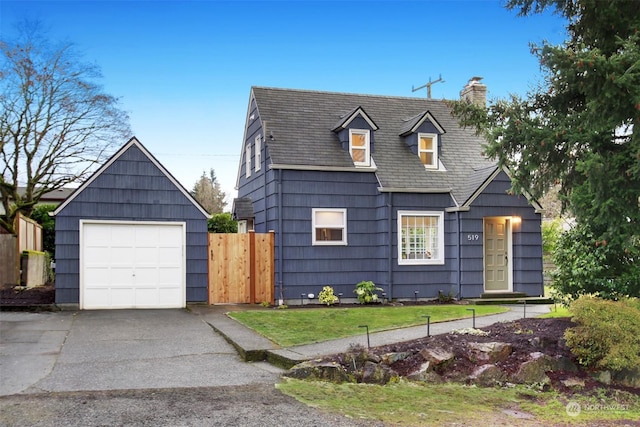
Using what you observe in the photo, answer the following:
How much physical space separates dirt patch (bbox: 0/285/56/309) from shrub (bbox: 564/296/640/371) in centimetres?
1287

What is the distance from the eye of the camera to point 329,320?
43.6 ft

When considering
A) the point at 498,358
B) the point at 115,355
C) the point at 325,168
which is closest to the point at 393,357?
the point at 498,358

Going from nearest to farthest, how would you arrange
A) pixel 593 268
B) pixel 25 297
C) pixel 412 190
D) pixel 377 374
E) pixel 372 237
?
pixel 377 374
pixel 593 268
pixel 25 297
pixel 412 190
pixel 372 237

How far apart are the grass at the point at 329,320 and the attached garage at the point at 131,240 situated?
105 inches

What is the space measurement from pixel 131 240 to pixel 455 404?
11.3m

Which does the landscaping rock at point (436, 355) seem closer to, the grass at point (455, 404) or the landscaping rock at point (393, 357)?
the landscaping rock at point (393, 357)

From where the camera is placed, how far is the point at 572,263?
10.2m

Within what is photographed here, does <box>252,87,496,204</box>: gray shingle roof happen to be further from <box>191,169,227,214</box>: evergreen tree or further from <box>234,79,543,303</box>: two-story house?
<box>191,169,227,214</box>: evergreen tree

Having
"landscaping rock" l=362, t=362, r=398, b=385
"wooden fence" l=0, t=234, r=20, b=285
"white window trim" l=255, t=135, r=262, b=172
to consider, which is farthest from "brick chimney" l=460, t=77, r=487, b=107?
"wooden fence" l=0, t=234, r=20, b=285

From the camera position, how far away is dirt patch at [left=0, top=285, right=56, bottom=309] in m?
15.4

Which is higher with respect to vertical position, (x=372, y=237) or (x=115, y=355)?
(x=372, y=237)

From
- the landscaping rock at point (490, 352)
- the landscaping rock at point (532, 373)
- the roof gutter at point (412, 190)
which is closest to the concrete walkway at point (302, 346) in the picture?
the landscaping rock at point (490, 352)

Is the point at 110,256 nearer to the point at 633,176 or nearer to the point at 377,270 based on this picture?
the point at 377,270

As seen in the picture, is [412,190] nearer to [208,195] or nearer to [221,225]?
[221,225]
